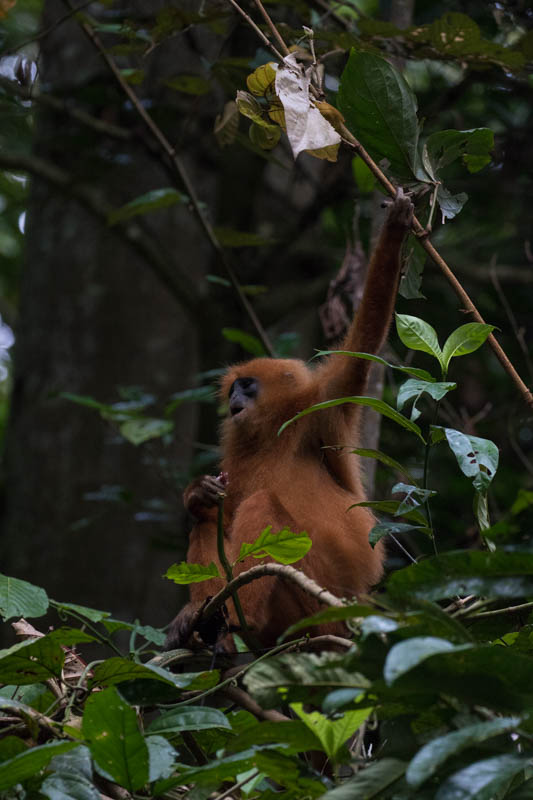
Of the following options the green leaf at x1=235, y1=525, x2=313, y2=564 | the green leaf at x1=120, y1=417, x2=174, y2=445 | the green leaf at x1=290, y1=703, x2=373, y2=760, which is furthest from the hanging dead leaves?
the green leaf at x1=120, y1=417, x2=174, y2=445

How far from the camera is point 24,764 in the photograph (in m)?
1.55

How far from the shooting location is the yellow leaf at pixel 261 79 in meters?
2.33

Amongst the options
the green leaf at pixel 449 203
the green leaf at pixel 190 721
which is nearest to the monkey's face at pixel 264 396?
the green leaf at pixel 449 203

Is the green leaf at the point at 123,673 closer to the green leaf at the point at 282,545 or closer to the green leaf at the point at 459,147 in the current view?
the green leaf at the point at 282,545

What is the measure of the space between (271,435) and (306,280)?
244cm

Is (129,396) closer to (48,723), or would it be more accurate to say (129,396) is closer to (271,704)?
(48,723)

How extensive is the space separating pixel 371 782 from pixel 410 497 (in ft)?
3.13

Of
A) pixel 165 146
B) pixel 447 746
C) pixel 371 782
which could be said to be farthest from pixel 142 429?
pixel 447 746

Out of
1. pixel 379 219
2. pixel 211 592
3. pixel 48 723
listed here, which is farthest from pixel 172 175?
pixel 48 723

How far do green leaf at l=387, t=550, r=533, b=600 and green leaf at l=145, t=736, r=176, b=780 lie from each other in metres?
0.56

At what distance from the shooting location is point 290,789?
5.62 ft

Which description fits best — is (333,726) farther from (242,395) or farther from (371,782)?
(242,395)

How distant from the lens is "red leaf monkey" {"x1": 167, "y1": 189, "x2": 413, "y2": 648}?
324 centimetres

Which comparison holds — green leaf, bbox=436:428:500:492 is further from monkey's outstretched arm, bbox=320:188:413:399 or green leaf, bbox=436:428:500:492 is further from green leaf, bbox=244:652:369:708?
monkey's outstretched arm, bbox=320:188:413:399
